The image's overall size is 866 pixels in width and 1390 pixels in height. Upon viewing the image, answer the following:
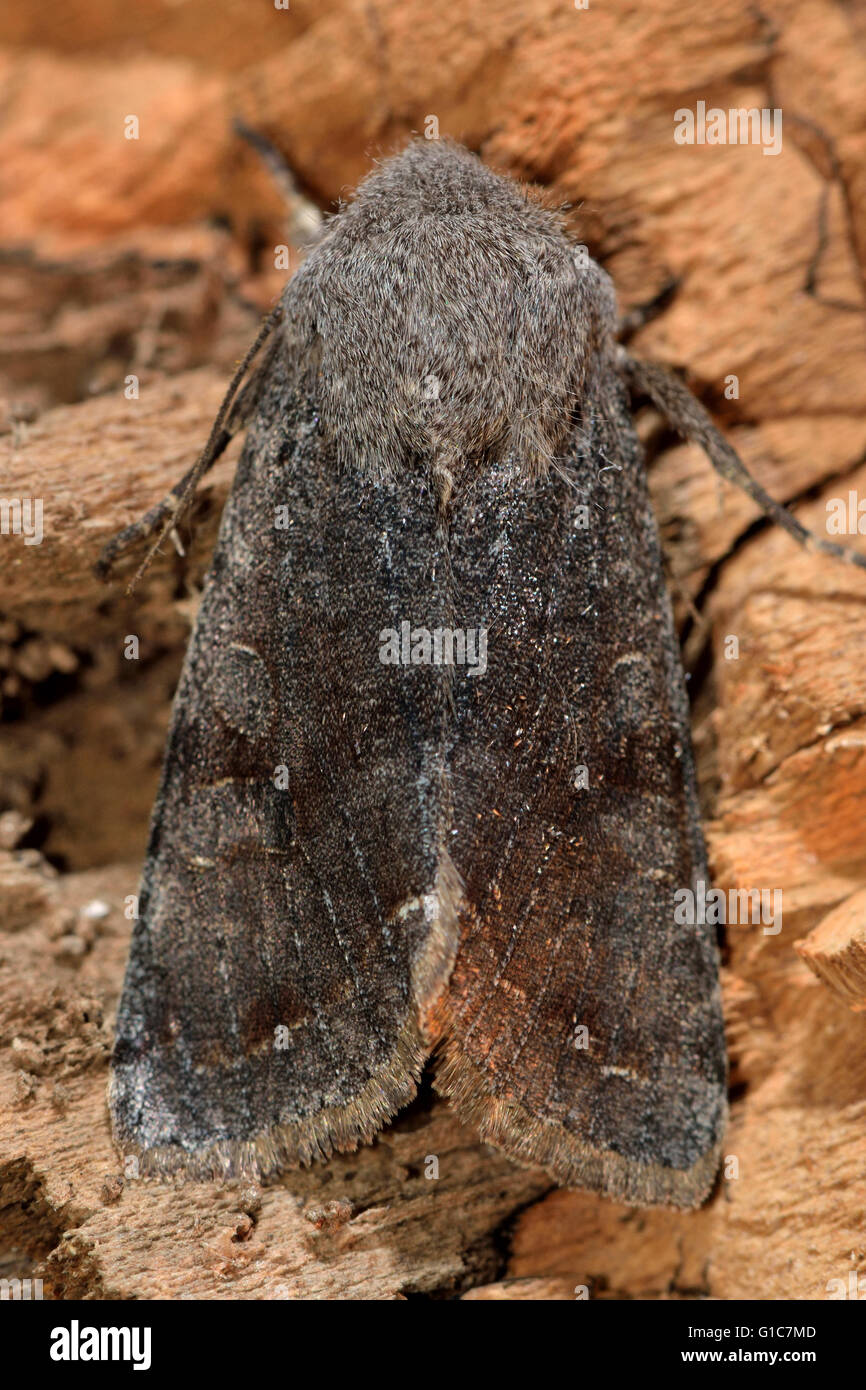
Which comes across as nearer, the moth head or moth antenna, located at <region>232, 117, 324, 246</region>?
the moth head

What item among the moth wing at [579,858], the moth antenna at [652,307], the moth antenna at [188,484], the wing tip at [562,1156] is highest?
the moth antenna at [652,307]

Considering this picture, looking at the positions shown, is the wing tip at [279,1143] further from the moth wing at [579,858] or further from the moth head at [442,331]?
the moth head at [442,331]

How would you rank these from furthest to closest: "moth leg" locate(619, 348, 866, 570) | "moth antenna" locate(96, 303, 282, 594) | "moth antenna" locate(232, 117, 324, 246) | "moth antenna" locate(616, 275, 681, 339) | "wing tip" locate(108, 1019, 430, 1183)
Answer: "moth antenna" locate(232, 117, 324, 246) → "moth antenna" locate(616, 275, 681, 339) → "moth leg" locate(619, 348, 866, 570) → "moth antenna" locate(96, 303, 282, 594) → "wing tip" locate(108, 1019, 430, 1183)

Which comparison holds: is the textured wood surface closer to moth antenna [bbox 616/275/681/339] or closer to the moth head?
moth antenna [bbox 616/275/681/339]

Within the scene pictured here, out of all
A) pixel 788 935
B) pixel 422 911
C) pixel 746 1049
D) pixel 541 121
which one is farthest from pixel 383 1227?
pixel 541 121

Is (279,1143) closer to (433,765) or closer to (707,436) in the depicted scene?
(433,765)

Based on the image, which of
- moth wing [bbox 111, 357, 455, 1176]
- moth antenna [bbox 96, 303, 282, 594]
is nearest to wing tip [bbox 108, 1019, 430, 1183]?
moth wing [bbox 111, 357, 455, 1176]

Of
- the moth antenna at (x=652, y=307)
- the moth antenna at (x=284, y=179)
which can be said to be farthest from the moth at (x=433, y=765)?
the moth antenna at (x=284, y=179)

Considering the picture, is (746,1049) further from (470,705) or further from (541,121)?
(541,121)
